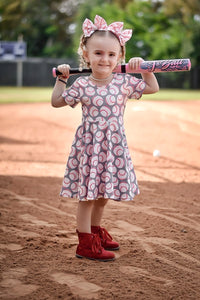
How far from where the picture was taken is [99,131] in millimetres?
2920

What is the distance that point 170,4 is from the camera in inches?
1309

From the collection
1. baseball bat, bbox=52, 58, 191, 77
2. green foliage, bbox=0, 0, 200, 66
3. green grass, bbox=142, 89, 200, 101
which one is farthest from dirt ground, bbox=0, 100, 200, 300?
green foliage, bbox=0, 0, 200, 66

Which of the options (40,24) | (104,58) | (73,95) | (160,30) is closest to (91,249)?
(73,95)

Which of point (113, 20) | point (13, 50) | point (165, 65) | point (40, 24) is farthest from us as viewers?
point (40, 24)

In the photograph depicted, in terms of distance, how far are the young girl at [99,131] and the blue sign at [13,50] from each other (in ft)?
94.4

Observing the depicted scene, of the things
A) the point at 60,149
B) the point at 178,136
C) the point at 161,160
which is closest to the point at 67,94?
the point at 161,160

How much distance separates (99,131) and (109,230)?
1073 mm

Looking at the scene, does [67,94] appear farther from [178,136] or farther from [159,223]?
[178,136]

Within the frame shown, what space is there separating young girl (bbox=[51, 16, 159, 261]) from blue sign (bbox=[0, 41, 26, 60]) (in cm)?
2876

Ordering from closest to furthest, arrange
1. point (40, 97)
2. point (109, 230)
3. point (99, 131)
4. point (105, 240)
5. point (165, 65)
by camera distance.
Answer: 1. point (99, 131)
2. point (165, 65)
3. point (105, 240)
4. point (109, 230)
5. point (40, 97)

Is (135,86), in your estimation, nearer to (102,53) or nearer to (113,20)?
(102,53)

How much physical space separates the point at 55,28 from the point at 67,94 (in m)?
42.4

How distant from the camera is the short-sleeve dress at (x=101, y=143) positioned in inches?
114

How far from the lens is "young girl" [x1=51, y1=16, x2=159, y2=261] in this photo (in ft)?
9.58
